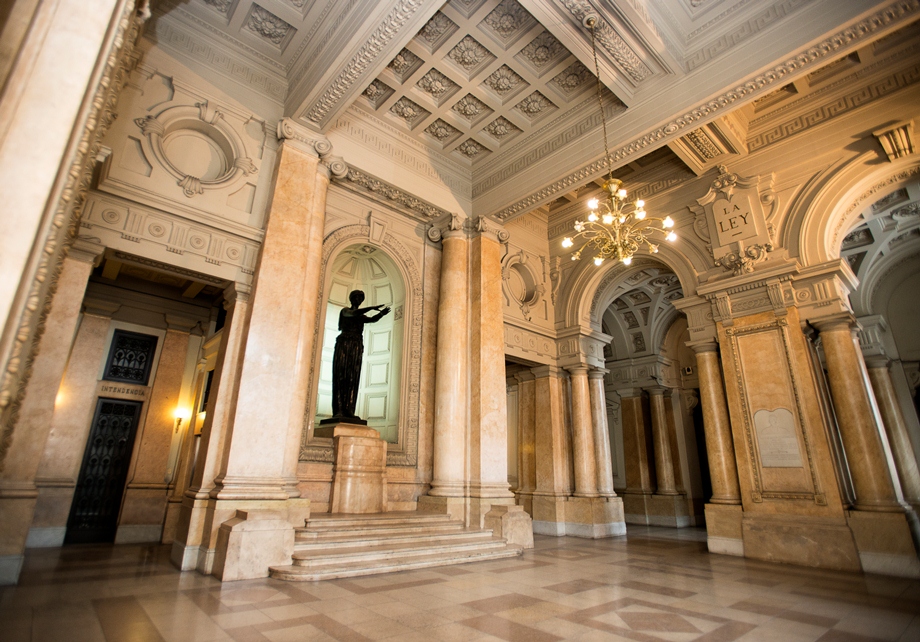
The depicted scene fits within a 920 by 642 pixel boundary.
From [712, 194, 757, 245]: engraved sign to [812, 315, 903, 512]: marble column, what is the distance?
1884 millimetres

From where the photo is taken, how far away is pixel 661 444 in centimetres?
1253

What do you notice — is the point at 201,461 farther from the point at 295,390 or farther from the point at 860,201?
the point at 860,201

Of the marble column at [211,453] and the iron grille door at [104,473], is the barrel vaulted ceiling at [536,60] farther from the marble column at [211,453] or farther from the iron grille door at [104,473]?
the iron grille door at [104,473]

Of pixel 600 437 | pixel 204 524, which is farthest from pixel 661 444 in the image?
pixel 204 524

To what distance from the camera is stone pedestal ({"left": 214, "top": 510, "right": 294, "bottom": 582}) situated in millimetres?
4738

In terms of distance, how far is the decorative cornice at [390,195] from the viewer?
8.07 m

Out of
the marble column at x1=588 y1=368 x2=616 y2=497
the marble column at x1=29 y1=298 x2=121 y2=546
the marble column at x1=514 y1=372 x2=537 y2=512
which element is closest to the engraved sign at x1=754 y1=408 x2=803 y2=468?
the marble column at x1=588 y1=368 x2=616 y2=497

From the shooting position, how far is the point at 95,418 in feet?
27.4

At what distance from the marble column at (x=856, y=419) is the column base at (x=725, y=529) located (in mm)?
1546

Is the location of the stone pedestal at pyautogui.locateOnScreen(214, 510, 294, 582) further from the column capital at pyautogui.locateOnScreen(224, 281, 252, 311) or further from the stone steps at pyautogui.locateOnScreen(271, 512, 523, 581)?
the column capital at pyautogui.locateOnScreen(224, 281, 252, 311)

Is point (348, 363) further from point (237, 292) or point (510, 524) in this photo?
point (510, 524)

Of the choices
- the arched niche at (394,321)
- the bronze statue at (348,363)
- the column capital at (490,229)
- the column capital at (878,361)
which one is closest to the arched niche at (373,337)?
the arched niche at (394,321)

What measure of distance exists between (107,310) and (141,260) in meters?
3.78

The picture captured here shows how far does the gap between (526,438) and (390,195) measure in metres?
6.00
